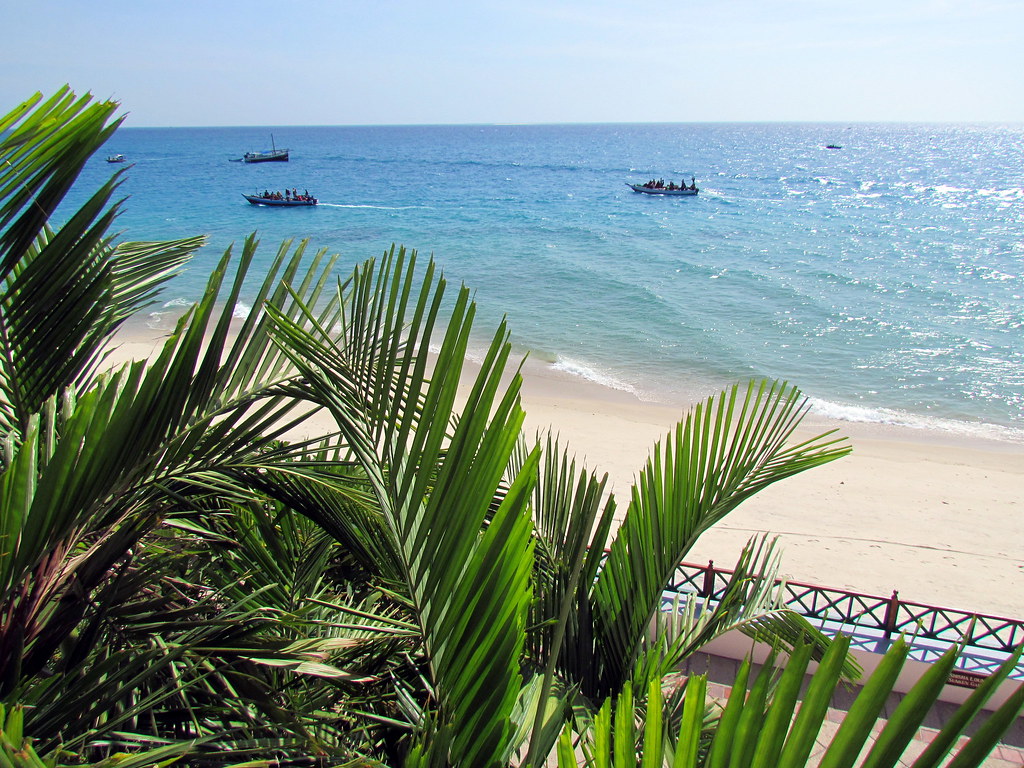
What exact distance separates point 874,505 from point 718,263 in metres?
22.4

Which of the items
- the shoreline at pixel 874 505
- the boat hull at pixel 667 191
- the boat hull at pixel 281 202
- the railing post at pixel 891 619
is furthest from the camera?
the boat hull at pixel 667 191

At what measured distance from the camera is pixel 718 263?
33.1 metres

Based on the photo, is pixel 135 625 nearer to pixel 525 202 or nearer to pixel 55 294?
pixel 55 294

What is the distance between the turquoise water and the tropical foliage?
0.51 metres

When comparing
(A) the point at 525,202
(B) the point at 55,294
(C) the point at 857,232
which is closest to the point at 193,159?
(A) the point at 525,202

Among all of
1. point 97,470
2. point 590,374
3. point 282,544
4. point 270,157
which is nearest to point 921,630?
point 282,544

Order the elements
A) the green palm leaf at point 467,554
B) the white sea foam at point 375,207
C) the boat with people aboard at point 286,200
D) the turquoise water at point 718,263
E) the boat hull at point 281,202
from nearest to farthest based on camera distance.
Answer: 1. the green palm leaf at point 467,554
2. the turquoise water at point 718,263
3. the boat with people aboard at point 286,200
4. the boat hull at point 281,202
5. the white sea foam at point 375,207

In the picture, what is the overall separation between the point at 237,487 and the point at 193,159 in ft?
355

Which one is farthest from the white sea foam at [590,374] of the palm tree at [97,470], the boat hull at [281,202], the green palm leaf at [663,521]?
the boat hull at [281,202]

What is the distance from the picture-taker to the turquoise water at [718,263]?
66.3ft

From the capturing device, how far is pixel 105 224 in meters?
1.89

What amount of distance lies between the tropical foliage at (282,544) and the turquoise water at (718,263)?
1.68 ft

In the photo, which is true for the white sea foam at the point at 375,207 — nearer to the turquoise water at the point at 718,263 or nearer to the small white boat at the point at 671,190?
the turquoise water at the point at 718,263

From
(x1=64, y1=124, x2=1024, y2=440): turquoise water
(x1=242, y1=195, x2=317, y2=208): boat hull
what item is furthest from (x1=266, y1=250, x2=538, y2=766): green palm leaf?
(x1=242, y1=195, x2=317, y2=208): boat hull
